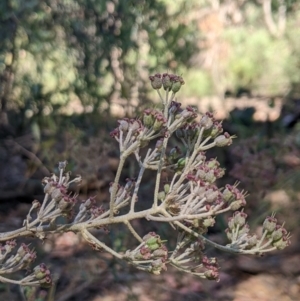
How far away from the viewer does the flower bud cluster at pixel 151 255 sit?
1741 mm

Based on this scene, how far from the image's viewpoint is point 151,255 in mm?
1751

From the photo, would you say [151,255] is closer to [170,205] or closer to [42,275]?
[170,205]

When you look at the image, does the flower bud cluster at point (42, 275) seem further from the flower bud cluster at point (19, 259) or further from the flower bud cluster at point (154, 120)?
the flower bud cluster at point (154, 120)

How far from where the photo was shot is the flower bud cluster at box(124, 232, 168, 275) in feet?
5.71

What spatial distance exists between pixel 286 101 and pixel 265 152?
6.22 ft

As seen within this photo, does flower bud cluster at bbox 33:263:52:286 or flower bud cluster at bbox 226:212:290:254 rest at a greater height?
flower bud cluster at bbox 226:212:290:254

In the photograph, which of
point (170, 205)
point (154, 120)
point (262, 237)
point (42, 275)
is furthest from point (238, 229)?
point (42, 275)

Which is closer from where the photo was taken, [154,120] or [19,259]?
[154,120]

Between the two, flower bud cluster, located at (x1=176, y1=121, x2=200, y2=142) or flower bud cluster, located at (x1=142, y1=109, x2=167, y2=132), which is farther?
flower bud cluster, located at (x1=176, y1=121, x2=200, y2=142)

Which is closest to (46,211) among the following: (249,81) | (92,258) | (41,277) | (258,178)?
(41,277)

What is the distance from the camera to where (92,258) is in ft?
12.0

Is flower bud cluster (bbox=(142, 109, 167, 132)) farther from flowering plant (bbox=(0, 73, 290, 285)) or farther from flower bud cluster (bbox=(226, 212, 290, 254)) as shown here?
flower bud cluster (bbox=(226, 212, 290, 254))

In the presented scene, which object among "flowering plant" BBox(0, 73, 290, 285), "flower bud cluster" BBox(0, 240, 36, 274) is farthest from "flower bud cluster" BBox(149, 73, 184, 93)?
→ "flower bud cluster" BBox(0, 240, 36, 274)

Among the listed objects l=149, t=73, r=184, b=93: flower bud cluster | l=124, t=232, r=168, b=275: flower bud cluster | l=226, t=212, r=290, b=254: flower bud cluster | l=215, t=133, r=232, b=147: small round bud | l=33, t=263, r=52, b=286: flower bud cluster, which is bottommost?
l=33, t=263, r=52, b=286: flower bud cluster
